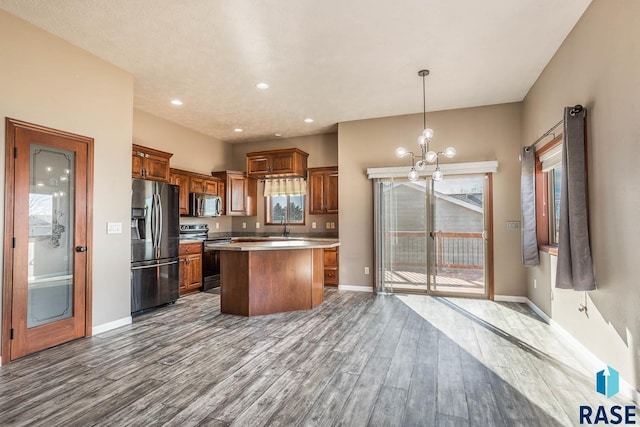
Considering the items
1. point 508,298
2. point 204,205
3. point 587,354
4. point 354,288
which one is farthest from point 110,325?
point 508,298

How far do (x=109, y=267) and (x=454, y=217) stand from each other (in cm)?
491

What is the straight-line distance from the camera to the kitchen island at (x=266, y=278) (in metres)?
4.23

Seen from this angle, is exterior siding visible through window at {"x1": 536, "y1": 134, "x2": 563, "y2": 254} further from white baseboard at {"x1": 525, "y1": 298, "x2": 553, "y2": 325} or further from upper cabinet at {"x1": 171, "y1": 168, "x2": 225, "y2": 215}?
upper cabinet at {"x1": 171, "y1": 168, "x2": 225, "y2": 215}

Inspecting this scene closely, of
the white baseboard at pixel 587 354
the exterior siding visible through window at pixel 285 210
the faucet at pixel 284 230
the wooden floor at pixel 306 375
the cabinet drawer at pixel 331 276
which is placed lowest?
the wooden floor at pixel 306 375

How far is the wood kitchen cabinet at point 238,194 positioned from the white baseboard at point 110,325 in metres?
3.20

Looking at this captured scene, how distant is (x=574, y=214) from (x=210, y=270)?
5490 millimetres

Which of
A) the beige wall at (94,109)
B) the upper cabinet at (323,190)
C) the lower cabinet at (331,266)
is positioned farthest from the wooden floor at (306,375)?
the upper cabinet at (323,190)

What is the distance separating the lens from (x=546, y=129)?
12.6 ft

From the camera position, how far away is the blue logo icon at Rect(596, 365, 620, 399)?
2346mm

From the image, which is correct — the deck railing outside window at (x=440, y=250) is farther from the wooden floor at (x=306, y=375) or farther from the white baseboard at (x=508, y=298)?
the wooden floor at (x=306, y=375)

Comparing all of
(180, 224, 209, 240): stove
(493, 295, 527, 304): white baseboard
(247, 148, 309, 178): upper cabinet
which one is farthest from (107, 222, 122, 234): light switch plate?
(493, 295, 527, 304): white baseboard

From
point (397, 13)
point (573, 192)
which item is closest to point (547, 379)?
point (573, 192)

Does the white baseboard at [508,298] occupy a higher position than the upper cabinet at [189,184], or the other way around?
the upper cabinet at [189,184]

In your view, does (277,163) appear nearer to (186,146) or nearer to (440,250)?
(186,146)
